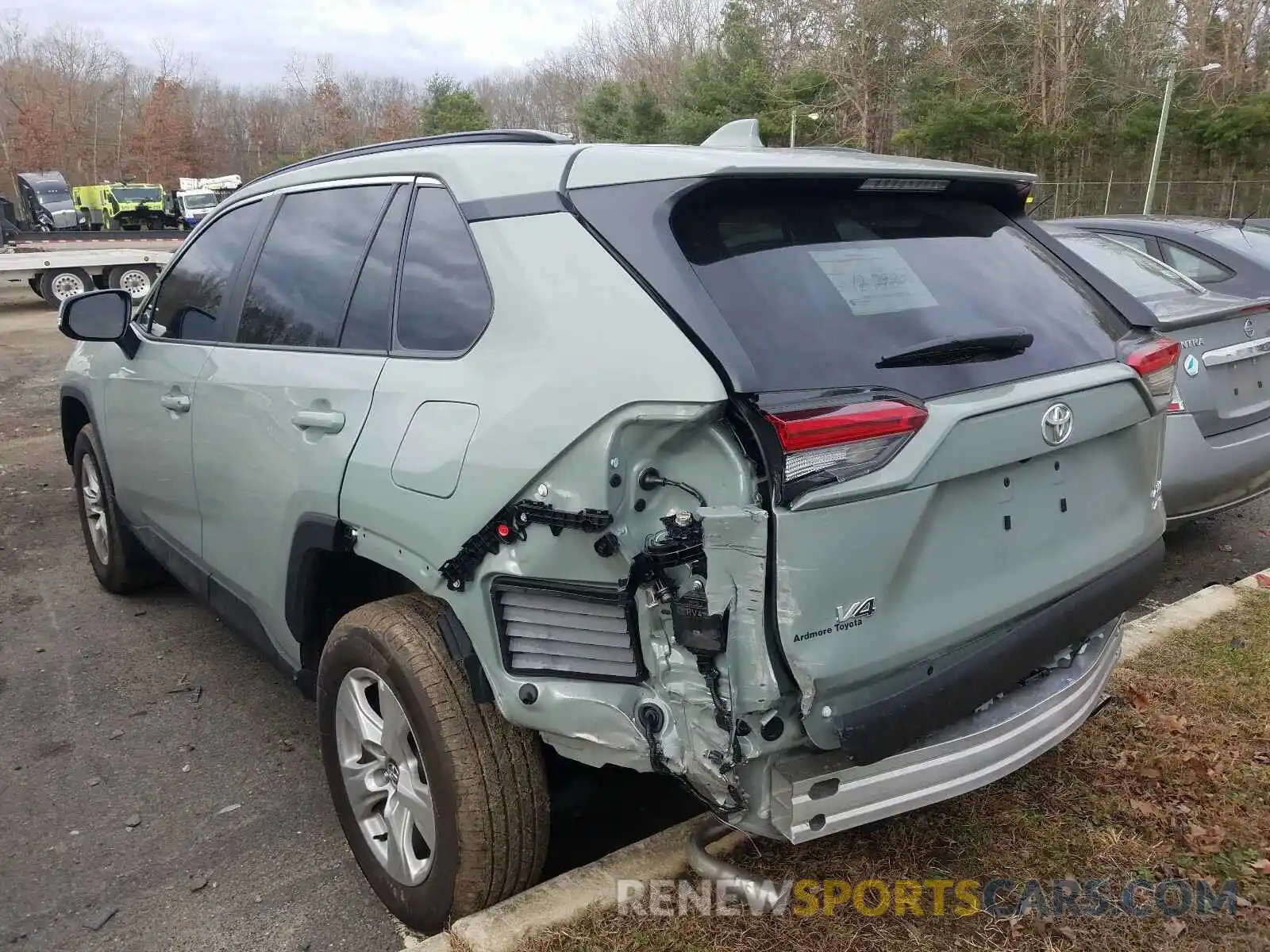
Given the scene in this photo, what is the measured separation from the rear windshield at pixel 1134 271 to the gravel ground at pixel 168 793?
4.86 feet

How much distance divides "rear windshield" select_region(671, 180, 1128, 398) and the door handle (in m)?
1.10

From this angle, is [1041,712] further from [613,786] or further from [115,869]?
[115,869]

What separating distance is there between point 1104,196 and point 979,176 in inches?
1452

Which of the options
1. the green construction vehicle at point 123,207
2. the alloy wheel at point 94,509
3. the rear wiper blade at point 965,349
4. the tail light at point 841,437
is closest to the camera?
the tail light at point 841,437

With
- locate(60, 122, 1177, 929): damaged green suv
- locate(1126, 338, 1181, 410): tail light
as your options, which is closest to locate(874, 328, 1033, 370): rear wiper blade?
locate(60, 122, 1177, 929): damaged green suv

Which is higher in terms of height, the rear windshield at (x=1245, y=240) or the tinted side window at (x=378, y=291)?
the tinted side window at (x=378, y=291)

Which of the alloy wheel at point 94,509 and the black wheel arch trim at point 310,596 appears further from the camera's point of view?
the alloy wheel at point 94,509

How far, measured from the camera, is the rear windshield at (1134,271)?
506 cm

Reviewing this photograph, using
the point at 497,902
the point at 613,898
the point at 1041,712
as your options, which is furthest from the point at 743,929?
the point at 1041,712

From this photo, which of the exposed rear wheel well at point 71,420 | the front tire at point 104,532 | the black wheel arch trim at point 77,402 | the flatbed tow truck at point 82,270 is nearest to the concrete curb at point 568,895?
the front tire at point 104,532

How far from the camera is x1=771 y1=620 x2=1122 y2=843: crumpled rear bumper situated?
75.2 inches

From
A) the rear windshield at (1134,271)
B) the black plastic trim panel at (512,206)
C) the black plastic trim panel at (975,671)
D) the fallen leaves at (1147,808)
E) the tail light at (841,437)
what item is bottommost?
the fallen leaves at (1147,808)

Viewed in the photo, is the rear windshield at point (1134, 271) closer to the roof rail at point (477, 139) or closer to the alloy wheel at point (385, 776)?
the roof rail at point (477, 139)

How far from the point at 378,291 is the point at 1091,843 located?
98.6 inches
